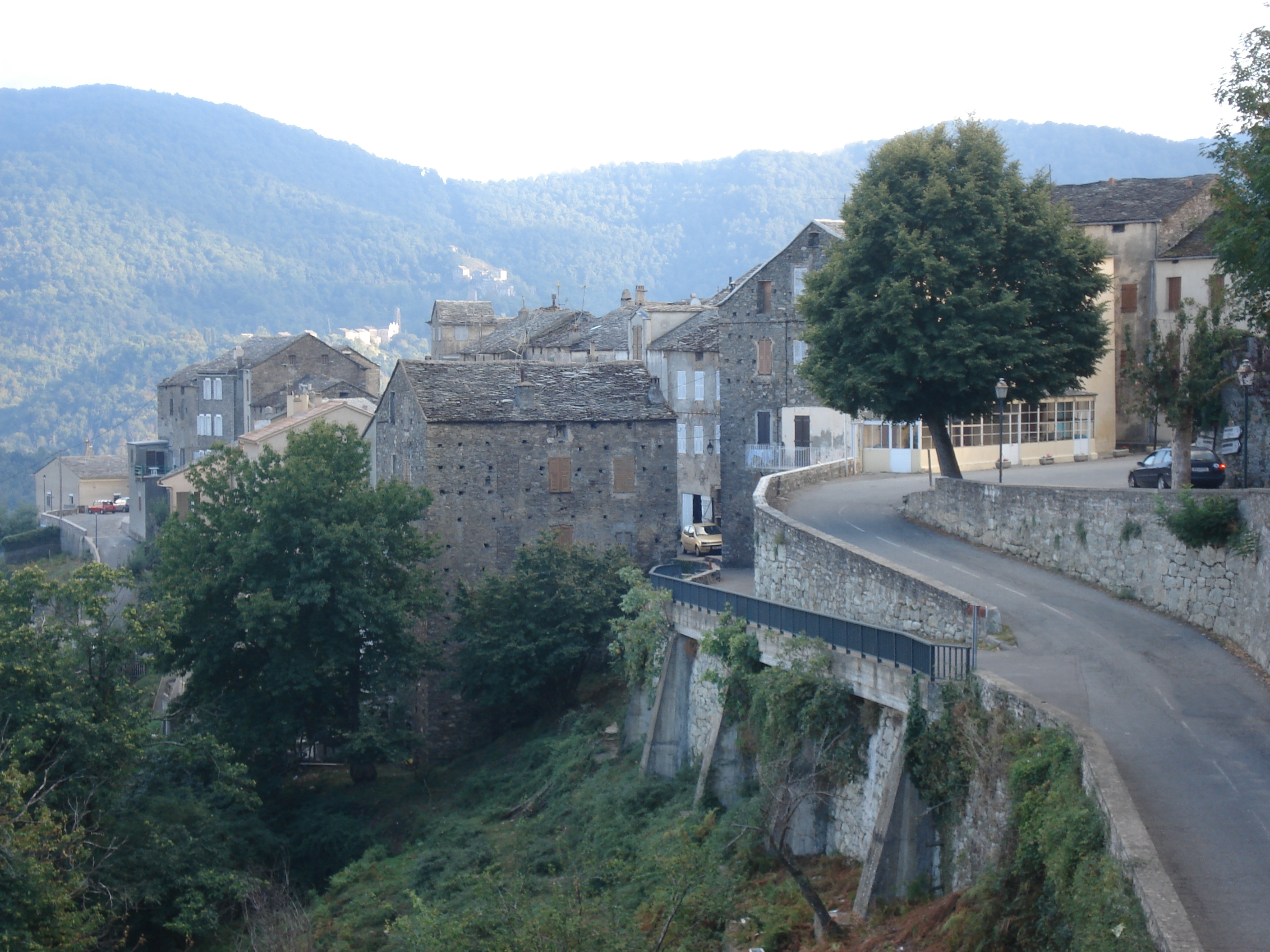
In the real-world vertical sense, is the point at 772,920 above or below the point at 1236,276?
below

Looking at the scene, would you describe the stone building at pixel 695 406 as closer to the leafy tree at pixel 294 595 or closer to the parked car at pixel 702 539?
the parked car at pixel 702 539

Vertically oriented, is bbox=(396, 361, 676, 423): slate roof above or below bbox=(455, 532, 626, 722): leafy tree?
above

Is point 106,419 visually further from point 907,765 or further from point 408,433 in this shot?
point 907,765

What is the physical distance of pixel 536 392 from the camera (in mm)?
40781

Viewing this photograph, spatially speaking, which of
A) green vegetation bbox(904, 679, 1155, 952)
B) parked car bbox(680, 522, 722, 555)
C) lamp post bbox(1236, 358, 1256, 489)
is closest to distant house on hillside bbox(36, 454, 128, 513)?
parked car bbox(680, 522, 722, 555)

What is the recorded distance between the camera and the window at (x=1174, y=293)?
3675cm

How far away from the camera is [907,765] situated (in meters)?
15.8

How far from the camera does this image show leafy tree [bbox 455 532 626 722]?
1364 inches

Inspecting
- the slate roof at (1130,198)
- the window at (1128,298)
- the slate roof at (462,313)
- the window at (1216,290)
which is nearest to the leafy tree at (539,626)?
the window at (1216,290)

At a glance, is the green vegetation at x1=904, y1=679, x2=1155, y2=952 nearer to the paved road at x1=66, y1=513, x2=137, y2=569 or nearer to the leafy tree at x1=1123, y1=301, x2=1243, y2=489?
the leafy tree at x1=1123, y1=301, x2=1243, y2=489

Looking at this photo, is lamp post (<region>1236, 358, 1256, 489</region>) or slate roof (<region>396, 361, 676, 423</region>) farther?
slate roof (<region>396, 361, 676, 423</region>)

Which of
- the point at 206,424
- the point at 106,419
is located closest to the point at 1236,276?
the point at 206,424

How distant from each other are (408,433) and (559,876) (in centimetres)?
1980

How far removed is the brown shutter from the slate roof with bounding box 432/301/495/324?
37848 mm
